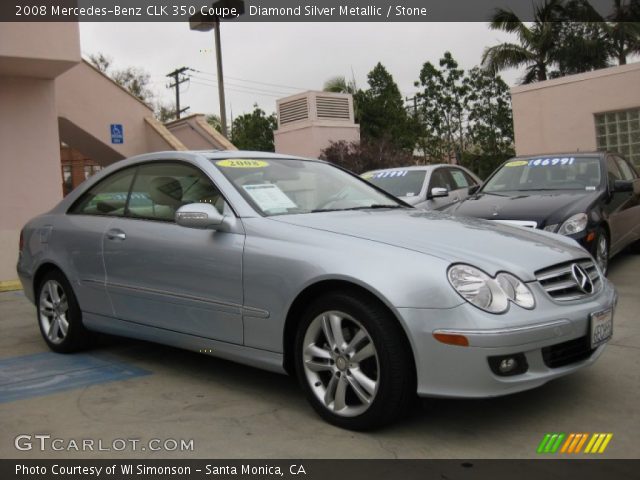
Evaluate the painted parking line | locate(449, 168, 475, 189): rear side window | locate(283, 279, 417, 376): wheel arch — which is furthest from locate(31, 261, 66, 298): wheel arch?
locate(449, 168, 475, 189): rear side window

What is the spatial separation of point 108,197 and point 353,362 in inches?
101

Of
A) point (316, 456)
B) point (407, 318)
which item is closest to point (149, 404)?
point (316, 456)

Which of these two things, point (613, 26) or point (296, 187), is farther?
point (613, 26)

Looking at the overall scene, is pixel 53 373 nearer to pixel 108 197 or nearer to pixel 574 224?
pixel 108 197

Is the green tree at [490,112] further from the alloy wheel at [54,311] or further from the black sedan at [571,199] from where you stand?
the alloy wheel at [54,311]

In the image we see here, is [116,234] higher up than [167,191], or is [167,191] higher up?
[167,191]

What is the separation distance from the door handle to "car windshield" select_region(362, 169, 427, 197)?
543cm

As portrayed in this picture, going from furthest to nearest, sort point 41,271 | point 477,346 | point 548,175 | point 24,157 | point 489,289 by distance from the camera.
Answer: point 24,157 < point 548,175 < point 41,271 < point 489,289 < point 477,346

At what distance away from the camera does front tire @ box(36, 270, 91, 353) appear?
16.4 feet

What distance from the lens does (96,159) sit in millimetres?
14992

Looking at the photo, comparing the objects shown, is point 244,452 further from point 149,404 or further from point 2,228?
point 2,228

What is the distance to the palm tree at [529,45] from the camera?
83.2ft

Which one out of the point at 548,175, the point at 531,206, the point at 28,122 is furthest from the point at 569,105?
the point at 28,122

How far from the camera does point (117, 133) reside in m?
13.9
